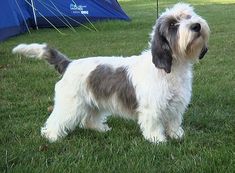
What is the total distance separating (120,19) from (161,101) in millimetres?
14459

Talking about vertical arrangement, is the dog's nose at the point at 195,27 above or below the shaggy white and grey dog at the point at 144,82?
Result: above

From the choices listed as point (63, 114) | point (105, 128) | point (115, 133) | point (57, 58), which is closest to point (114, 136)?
point (115, 133)

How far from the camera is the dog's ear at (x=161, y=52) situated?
5516 mm

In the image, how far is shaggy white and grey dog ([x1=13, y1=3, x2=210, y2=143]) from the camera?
548 cm

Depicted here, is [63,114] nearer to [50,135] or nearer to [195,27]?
[50,135]

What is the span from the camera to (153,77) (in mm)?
5664

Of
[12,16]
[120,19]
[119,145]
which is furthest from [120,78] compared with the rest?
[120,19]

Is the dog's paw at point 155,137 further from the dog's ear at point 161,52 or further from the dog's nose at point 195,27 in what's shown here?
the dog's nose at point 195,27

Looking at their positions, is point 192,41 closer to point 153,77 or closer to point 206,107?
point 153,77

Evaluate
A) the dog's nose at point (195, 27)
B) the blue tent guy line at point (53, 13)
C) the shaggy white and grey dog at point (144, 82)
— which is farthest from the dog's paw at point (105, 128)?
the blue tent guy line at point (53, 13)

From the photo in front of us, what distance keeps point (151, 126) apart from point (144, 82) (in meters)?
0.48

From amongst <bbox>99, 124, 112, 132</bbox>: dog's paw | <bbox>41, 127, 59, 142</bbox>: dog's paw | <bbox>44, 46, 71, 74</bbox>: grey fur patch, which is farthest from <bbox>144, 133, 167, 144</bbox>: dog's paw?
<bbox>44, 46, 71, 74</bbox>: grey fur patch

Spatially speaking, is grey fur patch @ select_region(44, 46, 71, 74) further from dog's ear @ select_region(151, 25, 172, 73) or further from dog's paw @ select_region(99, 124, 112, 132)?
dog's ear @ select_region(151, 25, 172, 73)

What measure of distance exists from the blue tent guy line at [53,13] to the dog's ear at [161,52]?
10.6m
